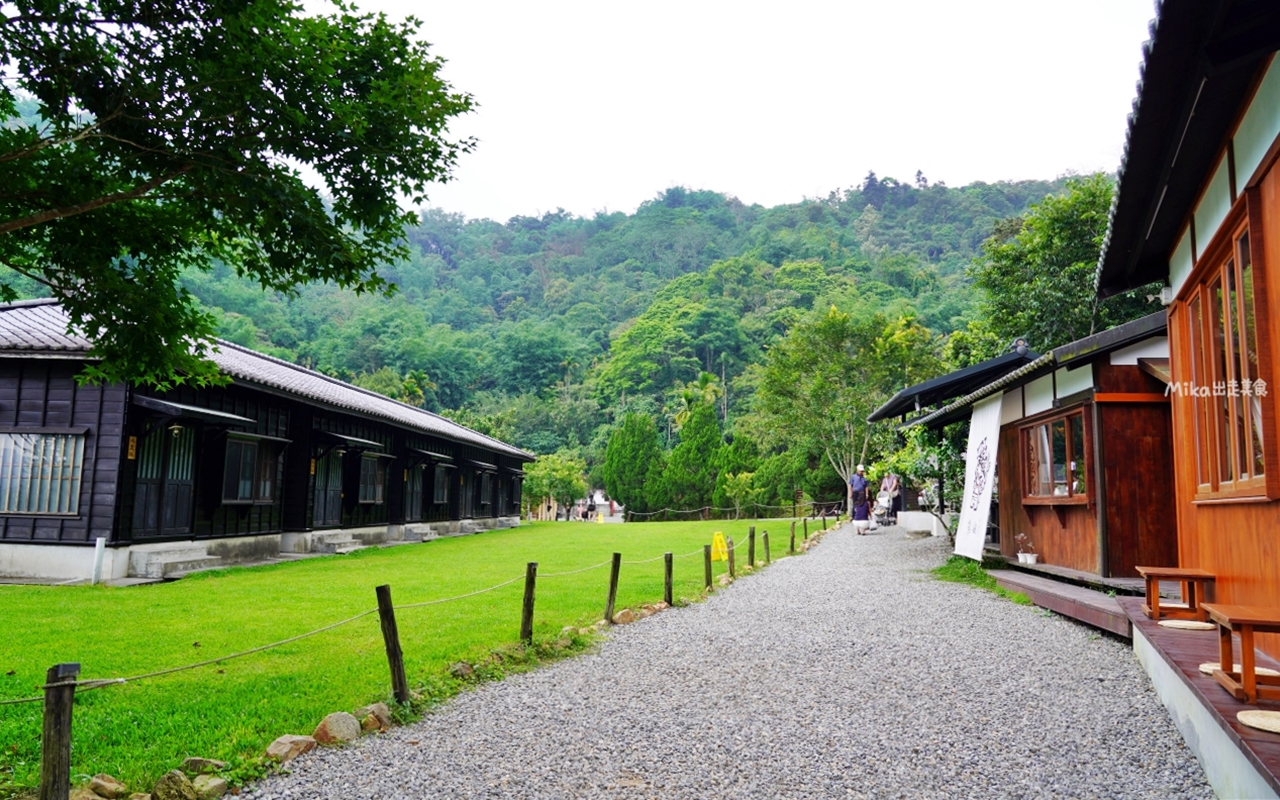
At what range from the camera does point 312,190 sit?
220 inches

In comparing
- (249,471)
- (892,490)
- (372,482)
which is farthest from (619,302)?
(249,471)

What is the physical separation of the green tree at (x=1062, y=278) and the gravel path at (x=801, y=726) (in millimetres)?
15353

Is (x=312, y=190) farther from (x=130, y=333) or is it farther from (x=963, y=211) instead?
(x=963, y=211)

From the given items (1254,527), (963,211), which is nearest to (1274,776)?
(1254,527)

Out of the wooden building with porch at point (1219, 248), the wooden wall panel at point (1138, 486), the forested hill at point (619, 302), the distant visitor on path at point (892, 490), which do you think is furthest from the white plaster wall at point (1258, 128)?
the forested hill at point (619, 302)

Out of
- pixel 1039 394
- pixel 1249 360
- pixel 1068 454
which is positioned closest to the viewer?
pixel 1249 360

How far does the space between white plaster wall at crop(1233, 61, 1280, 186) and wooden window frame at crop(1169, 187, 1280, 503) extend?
183 mm

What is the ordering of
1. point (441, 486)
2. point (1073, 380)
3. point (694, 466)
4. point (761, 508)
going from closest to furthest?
point (1073, 380) < point (441, 486) < point (761, 508) < point (694, 466)

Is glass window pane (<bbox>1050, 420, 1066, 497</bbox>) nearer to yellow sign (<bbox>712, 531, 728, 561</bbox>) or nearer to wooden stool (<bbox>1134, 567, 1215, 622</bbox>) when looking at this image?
wooden stool (<bbox>1134, 567, 1215, 622</bbox>)

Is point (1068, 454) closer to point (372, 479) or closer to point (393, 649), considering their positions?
point (393, 649)

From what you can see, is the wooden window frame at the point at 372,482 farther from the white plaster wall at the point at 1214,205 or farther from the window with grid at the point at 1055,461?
the white plaster wall at the point at 1214,205

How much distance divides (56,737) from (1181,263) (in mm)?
7922

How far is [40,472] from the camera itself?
530 inches

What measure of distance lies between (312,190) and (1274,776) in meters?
5.62
